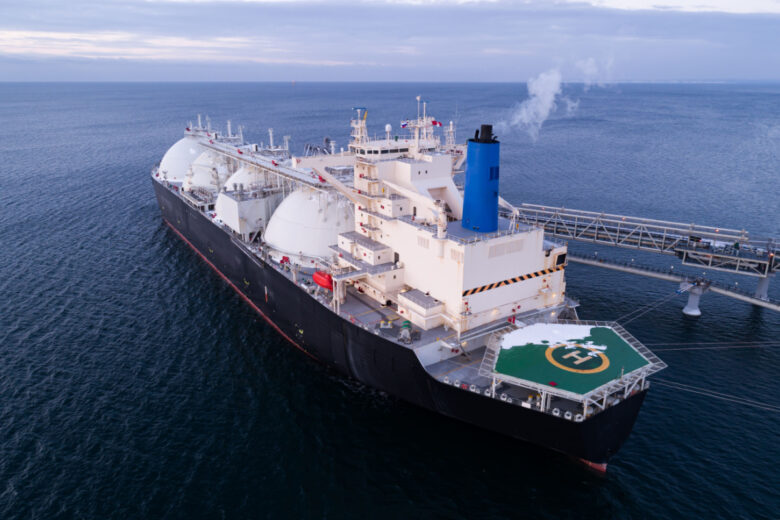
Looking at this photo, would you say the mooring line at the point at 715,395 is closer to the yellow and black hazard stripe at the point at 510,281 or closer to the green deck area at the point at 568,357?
the green deck area at the point at 568,357

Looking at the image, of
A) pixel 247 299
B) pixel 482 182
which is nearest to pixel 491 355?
pixel 482 182

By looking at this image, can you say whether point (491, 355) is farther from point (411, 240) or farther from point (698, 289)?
point (698, 289)

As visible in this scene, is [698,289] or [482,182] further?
[698,289]

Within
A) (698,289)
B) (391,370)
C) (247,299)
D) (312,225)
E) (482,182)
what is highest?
(482,182)

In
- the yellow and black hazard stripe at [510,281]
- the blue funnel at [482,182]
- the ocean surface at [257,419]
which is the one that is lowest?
the ocean surface at [257,419]

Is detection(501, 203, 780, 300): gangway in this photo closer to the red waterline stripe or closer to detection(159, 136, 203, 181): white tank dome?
the red waterline stripe

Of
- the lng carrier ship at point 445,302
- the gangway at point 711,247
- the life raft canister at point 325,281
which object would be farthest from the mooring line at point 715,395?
the life raft canister at point 325,281
